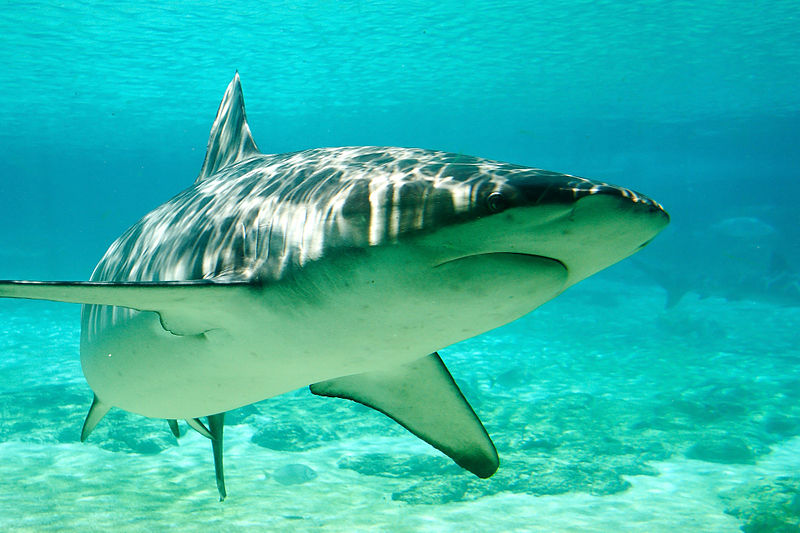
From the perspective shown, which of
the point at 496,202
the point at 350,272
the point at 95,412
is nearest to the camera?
the point at 496,202

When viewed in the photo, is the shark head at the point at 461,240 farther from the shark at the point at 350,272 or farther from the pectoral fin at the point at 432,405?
the pectoral fin at the point at 432,405

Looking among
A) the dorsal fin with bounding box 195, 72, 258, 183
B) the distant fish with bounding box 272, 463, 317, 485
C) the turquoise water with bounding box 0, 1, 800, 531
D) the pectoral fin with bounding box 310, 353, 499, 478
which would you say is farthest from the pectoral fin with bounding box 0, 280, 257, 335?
the distant fish with bounding box 272, 463, 317, 485

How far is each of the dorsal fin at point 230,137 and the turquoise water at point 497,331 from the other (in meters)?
3.62

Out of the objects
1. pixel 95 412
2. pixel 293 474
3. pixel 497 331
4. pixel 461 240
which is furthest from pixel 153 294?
pixel 497 331

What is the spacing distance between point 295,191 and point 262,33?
24.1 meters

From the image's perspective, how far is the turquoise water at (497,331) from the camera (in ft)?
23.1

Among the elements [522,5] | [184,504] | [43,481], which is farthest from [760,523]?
[522,5]

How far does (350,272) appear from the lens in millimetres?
2146

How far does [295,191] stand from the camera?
2652 mm

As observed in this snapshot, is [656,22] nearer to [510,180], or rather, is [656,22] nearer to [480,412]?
[480,412]

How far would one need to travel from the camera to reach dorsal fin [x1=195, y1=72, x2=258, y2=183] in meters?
4.62

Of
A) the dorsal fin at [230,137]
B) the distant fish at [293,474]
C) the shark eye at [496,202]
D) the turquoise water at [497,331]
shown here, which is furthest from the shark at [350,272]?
the distant fish at [293,474]

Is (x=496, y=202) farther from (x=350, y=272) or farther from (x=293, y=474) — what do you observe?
(x=293, y=474)

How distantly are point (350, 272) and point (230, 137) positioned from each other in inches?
123
